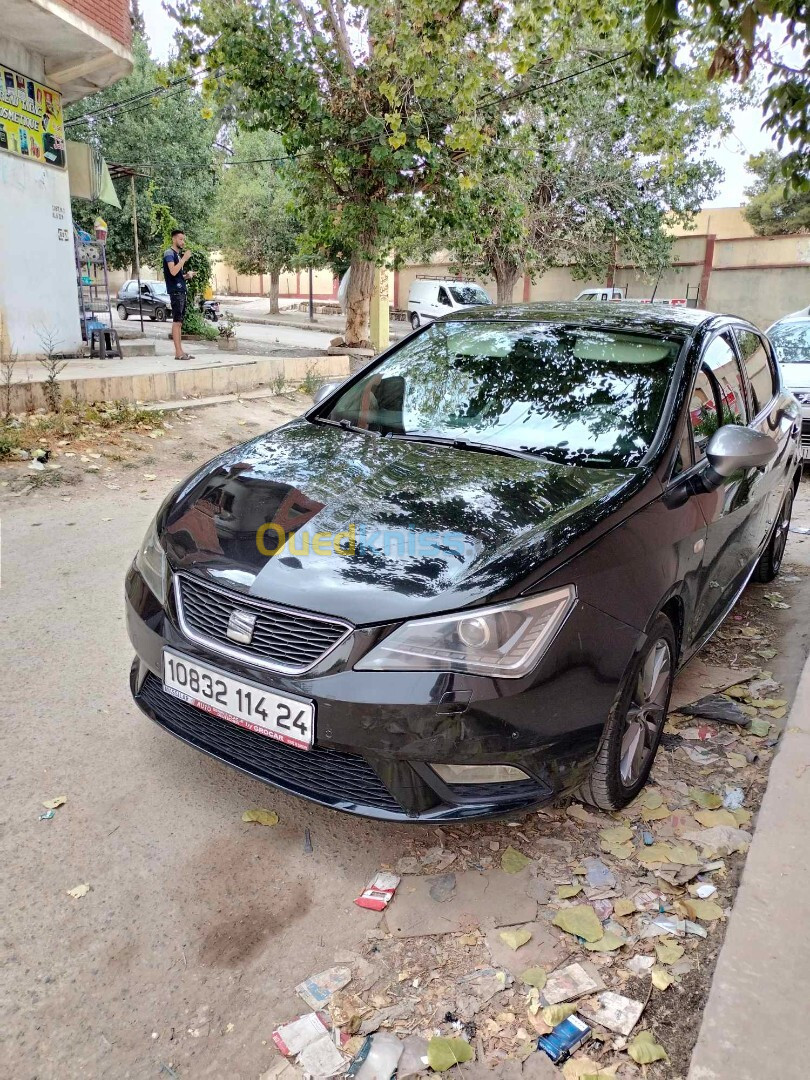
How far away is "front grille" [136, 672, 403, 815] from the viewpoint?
218cm

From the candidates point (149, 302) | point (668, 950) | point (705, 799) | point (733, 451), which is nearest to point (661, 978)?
point (668, 950)

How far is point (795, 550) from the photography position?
577cm

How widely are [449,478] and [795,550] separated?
4071 mm

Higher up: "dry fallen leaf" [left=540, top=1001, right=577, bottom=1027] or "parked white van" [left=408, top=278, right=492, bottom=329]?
"parked white van" [left=408, top=278, right=492, bottom=329]

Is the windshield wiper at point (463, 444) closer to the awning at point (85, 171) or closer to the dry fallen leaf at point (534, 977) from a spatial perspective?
the dry fallen leaf at point (534, 977)

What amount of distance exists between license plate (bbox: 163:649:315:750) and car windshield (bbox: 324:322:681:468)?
1.32 m

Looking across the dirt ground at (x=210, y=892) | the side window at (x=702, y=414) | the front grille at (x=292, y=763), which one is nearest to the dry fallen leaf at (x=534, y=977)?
the dirt ground at (x=210, y=892)

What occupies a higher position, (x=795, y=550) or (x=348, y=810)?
(x=348, y=810)

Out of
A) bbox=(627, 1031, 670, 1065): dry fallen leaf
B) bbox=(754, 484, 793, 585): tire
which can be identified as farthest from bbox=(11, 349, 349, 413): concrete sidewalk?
bbox=(627, 1031, 670, 1065): dry fallen leaf

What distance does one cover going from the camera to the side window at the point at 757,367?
4.02m

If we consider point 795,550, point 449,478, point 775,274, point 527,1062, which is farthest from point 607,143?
point 527,1062

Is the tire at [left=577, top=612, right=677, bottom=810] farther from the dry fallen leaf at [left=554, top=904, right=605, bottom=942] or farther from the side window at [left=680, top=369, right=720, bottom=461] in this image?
the side window at [left=680, top=369, right=720, bottom=461]

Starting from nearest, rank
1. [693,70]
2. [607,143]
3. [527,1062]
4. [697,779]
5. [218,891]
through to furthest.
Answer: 1. [527,1062]
2. [218,891]
3. [697,779]
4. [693,70]
5. [607,143]

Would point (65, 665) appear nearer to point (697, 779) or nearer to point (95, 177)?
point (697, 779)
